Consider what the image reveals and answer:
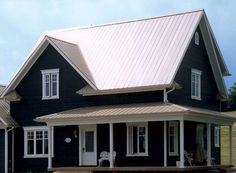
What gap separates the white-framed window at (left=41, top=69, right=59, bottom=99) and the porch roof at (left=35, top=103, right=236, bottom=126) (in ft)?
7.03

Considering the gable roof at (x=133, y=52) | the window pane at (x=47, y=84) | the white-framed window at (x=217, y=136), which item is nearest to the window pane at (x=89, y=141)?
the gable roof at (x=133, y=52)

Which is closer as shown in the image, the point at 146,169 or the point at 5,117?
the point at 146,169

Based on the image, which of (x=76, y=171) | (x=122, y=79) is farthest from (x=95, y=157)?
(x=122, y=79)

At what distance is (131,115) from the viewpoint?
29484 mm

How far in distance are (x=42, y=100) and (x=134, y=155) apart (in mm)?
7180

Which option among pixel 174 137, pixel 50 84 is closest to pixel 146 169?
pixel 174 137

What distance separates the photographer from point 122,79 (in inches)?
1288

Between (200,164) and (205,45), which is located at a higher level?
(205,45)

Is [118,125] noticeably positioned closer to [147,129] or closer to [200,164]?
[147,129]

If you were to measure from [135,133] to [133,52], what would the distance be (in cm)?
483

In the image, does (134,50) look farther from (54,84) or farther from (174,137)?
(174,137)

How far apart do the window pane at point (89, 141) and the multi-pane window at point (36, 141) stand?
2.95m

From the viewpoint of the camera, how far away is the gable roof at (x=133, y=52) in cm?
3200

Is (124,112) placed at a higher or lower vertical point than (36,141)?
higher
